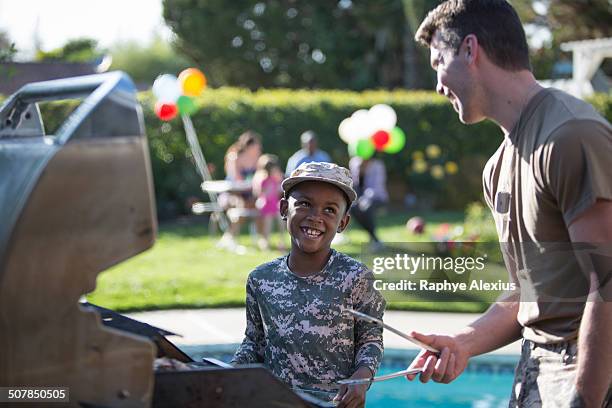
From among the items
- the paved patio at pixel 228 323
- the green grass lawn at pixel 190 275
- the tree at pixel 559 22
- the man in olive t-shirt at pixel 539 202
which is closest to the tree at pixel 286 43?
the tree at pixel 559 22

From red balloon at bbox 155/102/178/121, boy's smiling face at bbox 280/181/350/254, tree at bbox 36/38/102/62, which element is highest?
boy's smiling face at bbox 280/181/350/254

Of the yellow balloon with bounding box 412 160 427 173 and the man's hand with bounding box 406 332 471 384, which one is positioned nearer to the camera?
the man's hand with bounding box 406 332 471 384

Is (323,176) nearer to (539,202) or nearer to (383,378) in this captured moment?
(383,378)

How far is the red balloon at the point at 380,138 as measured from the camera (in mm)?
13688

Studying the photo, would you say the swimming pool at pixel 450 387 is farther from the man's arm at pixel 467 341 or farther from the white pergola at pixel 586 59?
the white pergola at pixel 586 59

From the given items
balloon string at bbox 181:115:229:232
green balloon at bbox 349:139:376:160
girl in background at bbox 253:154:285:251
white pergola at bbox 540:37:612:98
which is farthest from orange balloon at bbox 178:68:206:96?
white pergola at bbox 540:37:612:98

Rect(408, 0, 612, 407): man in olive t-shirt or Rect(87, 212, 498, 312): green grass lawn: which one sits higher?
Rect(408, 0, 612, 407): man in olive t-shirt

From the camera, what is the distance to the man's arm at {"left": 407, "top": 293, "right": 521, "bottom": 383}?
8.54ft

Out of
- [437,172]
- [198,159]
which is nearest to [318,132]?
[437,172]

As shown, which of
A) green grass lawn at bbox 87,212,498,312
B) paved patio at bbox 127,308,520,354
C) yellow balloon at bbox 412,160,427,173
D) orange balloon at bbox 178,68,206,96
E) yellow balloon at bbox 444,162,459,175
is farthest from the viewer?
yellow balloon at bbox 444,162,459,175

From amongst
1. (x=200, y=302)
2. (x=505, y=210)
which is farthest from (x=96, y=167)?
(x=200, y=302)

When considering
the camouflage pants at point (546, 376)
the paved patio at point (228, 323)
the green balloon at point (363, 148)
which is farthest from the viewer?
the green balloon at point (363, 148)

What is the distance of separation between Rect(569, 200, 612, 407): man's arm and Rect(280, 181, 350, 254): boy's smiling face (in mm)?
1155

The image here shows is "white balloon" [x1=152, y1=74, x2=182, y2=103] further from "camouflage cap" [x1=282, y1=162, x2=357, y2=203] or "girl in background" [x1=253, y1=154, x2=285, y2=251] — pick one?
"camouflage cap" [x1=282, y1=162, x2=357, y2=203]
